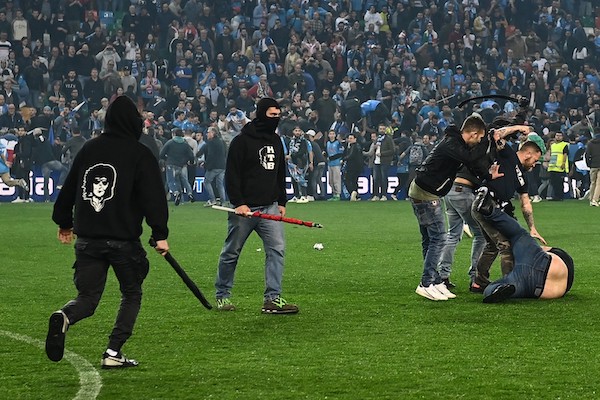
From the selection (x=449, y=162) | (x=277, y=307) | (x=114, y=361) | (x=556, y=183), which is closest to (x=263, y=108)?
(x=277, y=307)

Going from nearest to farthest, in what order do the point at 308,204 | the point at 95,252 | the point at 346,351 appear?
the point at 95,252
the point at 346,351
the point at 308,204

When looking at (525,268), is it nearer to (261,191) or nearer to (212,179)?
(261,191)

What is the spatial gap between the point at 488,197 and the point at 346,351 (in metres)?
3.48

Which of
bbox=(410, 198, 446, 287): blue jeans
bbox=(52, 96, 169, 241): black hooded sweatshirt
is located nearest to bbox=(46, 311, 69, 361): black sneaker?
bbox=(52, 96, 169, 241): black hooded sweatshirt

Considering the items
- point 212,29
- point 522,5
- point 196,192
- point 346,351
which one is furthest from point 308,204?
point 346,351

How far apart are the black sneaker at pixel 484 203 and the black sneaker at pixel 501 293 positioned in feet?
2.61

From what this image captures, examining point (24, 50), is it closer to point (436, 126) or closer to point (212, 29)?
point (212, 29)

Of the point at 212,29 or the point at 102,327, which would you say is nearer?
the point at 102,327

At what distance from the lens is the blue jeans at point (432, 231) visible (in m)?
11.8

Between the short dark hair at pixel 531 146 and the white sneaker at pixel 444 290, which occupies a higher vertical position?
the short dark hair at pixel 531 146

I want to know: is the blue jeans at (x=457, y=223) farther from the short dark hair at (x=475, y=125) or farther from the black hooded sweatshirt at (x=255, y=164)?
the black hooded sweatshirt at (x=255, y=164)

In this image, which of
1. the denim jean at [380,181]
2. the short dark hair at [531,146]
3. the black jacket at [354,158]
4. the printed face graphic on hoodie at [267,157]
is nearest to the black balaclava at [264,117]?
the printed face graphic on hoodie at [267,157]

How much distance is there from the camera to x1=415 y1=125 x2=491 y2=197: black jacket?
11523 mm

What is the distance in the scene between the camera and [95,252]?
803cm
